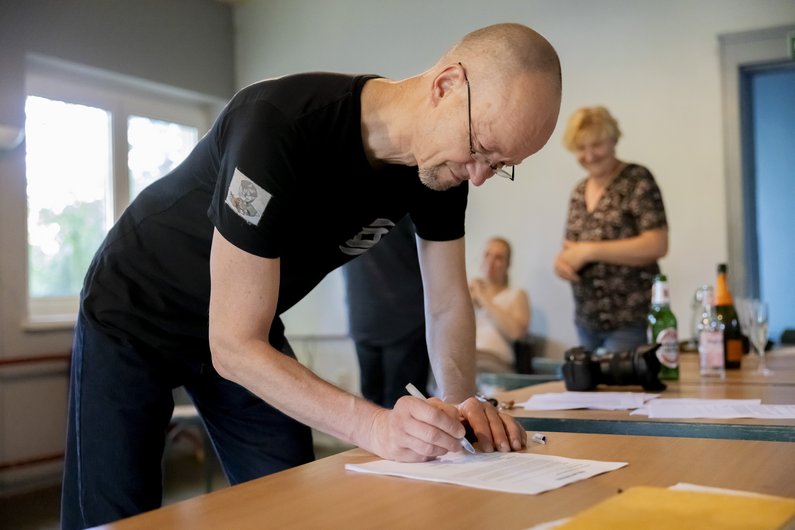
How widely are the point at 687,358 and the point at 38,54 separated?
3707 millimetres

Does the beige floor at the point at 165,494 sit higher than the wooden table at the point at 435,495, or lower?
lower

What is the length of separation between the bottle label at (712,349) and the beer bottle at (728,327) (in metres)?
0.11

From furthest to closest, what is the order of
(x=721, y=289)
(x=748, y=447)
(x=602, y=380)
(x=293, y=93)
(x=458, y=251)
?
(x=721, y=289)
(x=602, y=380)
(x=458, y=251)
(x=293, y=93)
(x=748, y=447)

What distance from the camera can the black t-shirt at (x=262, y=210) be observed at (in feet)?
4.23

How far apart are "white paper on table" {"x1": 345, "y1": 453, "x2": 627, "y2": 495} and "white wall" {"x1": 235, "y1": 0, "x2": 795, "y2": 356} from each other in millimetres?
3451

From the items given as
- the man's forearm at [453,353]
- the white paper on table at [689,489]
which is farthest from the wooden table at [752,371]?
the white paper on table at [689,489]

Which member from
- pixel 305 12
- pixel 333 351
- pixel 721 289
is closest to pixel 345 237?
pixel 721 289

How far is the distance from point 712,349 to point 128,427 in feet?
4.86

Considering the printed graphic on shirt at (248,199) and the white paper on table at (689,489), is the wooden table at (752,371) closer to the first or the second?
the white paper on table at (689,489)

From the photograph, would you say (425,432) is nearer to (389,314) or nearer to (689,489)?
(689,489)

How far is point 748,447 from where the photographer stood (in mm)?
1231

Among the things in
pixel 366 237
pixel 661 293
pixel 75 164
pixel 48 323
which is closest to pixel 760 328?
pixel 661 293

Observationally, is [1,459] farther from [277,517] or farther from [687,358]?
[277,517]

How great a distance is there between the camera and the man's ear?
1.34m
